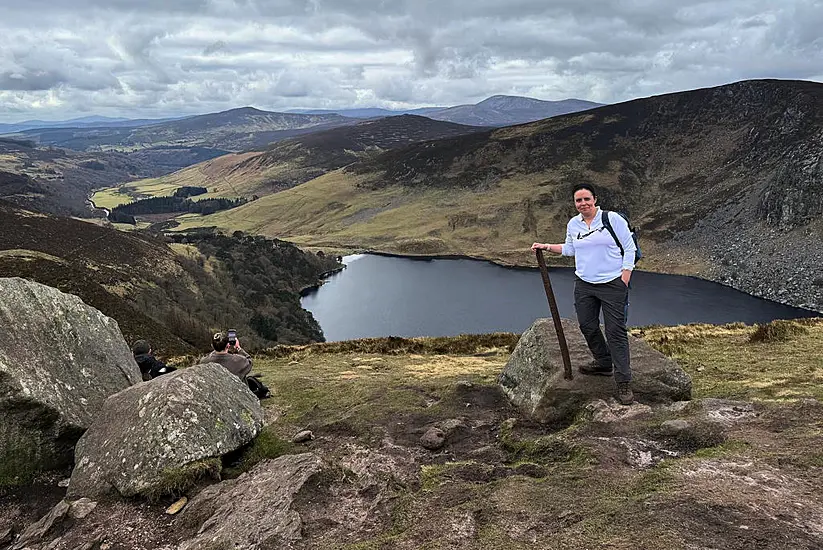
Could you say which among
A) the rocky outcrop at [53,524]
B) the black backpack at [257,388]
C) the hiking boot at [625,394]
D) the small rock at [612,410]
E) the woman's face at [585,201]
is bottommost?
the black backpack at [257,388]

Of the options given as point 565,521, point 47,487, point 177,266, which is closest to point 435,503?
point 565,521

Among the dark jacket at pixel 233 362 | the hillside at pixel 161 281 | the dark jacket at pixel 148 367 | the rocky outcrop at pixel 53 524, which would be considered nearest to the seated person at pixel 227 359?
the dark jacket at pixel 233 362

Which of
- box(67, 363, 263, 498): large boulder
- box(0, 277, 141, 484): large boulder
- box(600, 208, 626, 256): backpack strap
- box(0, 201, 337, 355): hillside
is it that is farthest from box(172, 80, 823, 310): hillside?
box(0, 277, 141, 484): large boulder

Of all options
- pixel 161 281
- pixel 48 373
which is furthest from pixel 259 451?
pixel 161 281

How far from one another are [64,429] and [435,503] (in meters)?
9.07

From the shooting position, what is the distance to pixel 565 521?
725cm

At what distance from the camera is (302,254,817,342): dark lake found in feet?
281

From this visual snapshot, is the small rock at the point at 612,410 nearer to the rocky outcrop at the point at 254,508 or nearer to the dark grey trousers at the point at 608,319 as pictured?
the dark grey trousers at the point at 608,319

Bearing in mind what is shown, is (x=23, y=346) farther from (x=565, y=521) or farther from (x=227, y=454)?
(x=565, y=521)

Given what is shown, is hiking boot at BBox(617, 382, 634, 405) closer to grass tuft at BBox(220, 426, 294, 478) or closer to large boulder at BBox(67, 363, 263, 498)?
grass tuft at BBox(220, 426, 294, 478)

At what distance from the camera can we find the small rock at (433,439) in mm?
11469

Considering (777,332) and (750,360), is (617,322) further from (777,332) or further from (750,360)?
(777,332)

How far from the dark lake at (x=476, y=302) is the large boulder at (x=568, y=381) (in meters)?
58.8

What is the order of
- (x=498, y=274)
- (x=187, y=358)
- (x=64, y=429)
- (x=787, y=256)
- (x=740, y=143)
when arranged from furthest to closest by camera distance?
(x=740, y=143) < (x=498, y=274) < (x=787, y=256) < (x=187, y=358) < (x=64, y=429)
